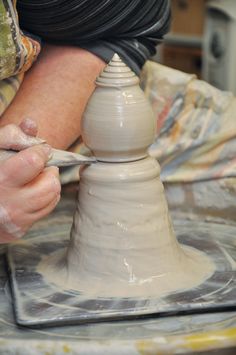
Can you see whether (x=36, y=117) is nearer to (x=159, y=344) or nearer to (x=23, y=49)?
(x=23, y=49)

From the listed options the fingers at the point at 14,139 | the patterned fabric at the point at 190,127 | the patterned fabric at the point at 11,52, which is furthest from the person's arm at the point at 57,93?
the fingers at the point at 14,139

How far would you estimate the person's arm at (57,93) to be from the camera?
139cm

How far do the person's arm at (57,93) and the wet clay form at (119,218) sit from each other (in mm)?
315

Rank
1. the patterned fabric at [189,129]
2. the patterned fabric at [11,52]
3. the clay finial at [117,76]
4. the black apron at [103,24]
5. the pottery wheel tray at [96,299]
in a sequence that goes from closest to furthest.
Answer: the pottery wheel tray at [96,299] < the clay finial at [117,76] < the patterned fabric at [11,52] < the black apron at [103,24] < the patterned fabric at [189,129]

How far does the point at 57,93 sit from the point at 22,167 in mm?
452

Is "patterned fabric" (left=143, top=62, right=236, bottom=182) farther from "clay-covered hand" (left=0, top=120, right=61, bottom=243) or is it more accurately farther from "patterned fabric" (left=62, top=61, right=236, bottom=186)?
"clay-covered hand" (left=0, top=120, right=61, bottom=243)

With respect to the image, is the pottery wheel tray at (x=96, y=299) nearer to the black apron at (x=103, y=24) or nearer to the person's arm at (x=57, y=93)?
the person's arm at (x=57, y=93)

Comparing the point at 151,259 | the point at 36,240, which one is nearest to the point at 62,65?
the point at 36,240

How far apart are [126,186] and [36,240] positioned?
0.28m

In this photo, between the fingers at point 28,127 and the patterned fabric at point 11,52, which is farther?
the patterned fabric at point 11,52

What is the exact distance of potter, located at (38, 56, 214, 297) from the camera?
1.05 m

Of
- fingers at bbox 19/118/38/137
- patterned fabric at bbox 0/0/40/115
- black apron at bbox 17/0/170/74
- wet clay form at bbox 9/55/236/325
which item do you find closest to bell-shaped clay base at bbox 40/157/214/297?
wet clay form at bbox 9/55/236/325

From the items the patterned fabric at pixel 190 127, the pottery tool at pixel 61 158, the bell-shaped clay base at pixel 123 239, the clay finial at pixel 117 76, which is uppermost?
the clay finial at pixel 117 76

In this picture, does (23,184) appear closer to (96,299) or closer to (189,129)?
(96,299)
